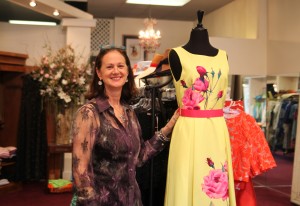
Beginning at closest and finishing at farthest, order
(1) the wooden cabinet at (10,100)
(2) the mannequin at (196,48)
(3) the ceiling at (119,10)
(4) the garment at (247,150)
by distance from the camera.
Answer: (2) the mannequin at (196,48), (4) the garment at (247,150), (1) the wooden cabinet at (10,100), (3) the ceiling at (119,10)

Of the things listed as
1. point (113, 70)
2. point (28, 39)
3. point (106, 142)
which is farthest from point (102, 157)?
point (28, 39)

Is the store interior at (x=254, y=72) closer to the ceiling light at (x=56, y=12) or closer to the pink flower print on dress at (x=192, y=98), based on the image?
the ceiling light at (x=56, y=12)

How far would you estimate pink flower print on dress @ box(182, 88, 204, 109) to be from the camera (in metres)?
1.96

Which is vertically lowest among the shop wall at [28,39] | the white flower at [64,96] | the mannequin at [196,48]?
the white flower at [64,96]

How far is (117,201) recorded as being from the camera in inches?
73.3

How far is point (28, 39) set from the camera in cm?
581

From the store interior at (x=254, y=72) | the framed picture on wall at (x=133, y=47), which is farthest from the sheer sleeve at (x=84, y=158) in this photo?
the framed picture on wall at (x=133, y=47)

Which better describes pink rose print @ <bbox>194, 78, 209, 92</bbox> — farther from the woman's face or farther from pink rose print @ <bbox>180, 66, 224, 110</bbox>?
the woman's face

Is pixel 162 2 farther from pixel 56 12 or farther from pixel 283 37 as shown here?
pixel 283 37

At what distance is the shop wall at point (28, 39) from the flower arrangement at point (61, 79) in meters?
0.70

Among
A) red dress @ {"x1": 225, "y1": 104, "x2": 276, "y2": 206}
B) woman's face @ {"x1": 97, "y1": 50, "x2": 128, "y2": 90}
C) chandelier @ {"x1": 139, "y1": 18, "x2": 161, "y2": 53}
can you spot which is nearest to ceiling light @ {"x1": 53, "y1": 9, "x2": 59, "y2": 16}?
chandelier @ {"x1": 139, "y1": 18, "x2": 161, "y2": 53}

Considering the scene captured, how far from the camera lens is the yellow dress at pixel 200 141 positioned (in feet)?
6.20

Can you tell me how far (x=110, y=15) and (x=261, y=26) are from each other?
347 centimetres

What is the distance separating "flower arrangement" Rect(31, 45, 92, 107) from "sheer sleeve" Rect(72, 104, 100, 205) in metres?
3.30
